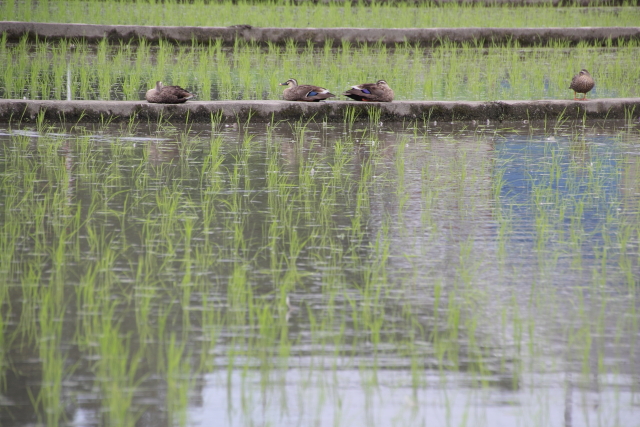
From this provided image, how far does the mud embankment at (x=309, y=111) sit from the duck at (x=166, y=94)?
5 cm

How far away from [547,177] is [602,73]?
17.0ft

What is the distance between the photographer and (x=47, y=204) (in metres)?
4.72

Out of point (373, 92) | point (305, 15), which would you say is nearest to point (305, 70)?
point (373, 92)

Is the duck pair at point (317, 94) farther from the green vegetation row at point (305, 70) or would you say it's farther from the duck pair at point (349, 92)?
the green vegetation row at point (305, 70)

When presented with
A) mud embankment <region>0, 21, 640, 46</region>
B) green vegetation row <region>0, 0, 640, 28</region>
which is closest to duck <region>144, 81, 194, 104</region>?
mud embankment <region>0, 21, 640, 46</region>

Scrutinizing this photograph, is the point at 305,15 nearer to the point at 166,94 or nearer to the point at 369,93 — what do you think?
the point at 369,93

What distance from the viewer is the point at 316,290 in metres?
3.48

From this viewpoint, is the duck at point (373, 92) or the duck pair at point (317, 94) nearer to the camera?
the duck pair at point (317, 94)

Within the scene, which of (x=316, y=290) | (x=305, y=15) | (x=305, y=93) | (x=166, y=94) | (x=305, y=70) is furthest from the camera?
(x=305, y=15)

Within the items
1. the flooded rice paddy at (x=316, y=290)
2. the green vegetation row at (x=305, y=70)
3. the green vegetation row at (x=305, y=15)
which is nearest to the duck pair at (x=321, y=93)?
the green vegetation row at (x=305, y=70)

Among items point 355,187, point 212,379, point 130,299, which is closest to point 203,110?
point 355,187

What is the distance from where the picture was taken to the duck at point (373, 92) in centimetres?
779

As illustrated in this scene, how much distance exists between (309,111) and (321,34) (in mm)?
4727

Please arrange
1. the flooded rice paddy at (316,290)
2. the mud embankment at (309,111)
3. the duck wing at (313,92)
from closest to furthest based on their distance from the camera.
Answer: the flooded rice paddy at (316,290), the mud embankment at (309,111), the duck wing at (313,92)
